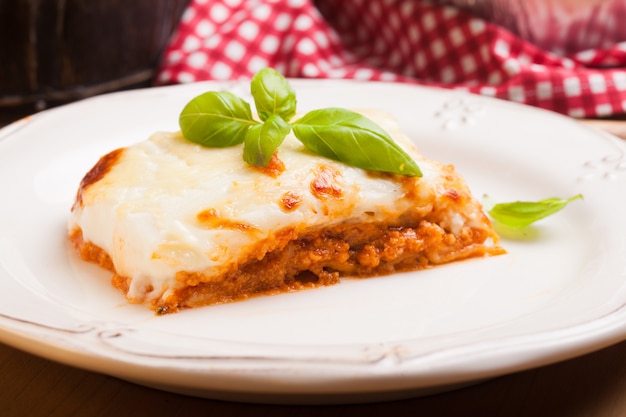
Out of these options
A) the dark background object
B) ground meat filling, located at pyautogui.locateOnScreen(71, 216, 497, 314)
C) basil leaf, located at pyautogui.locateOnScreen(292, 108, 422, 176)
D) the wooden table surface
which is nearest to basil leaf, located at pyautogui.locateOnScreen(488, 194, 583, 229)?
ground meat filling, located at pyautogui.locateOnScreen(71, 216, 497, 314)

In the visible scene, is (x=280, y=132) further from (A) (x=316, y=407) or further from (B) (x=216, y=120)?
(A) (x=316, y=407)

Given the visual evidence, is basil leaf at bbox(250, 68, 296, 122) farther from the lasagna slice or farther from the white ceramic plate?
the white ceramic plate

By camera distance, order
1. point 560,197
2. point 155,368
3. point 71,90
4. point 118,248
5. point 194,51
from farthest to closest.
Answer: point 194,51 < point 71,90 < point 560,197 < point 118,248 < point 155,368

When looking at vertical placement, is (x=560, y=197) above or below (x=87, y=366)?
below

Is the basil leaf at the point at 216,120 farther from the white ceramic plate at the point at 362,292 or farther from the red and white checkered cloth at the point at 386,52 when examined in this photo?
the red and white checkered cloth at the point at 386,52

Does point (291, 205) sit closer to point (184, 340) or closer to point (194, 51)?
point (184, 340)

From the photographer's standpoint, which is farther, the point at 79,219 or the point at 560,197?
the point at 560,197

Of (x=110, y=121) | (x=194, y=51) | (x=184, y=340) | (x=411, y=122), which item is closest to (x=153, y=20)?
(x=194, y=51)
